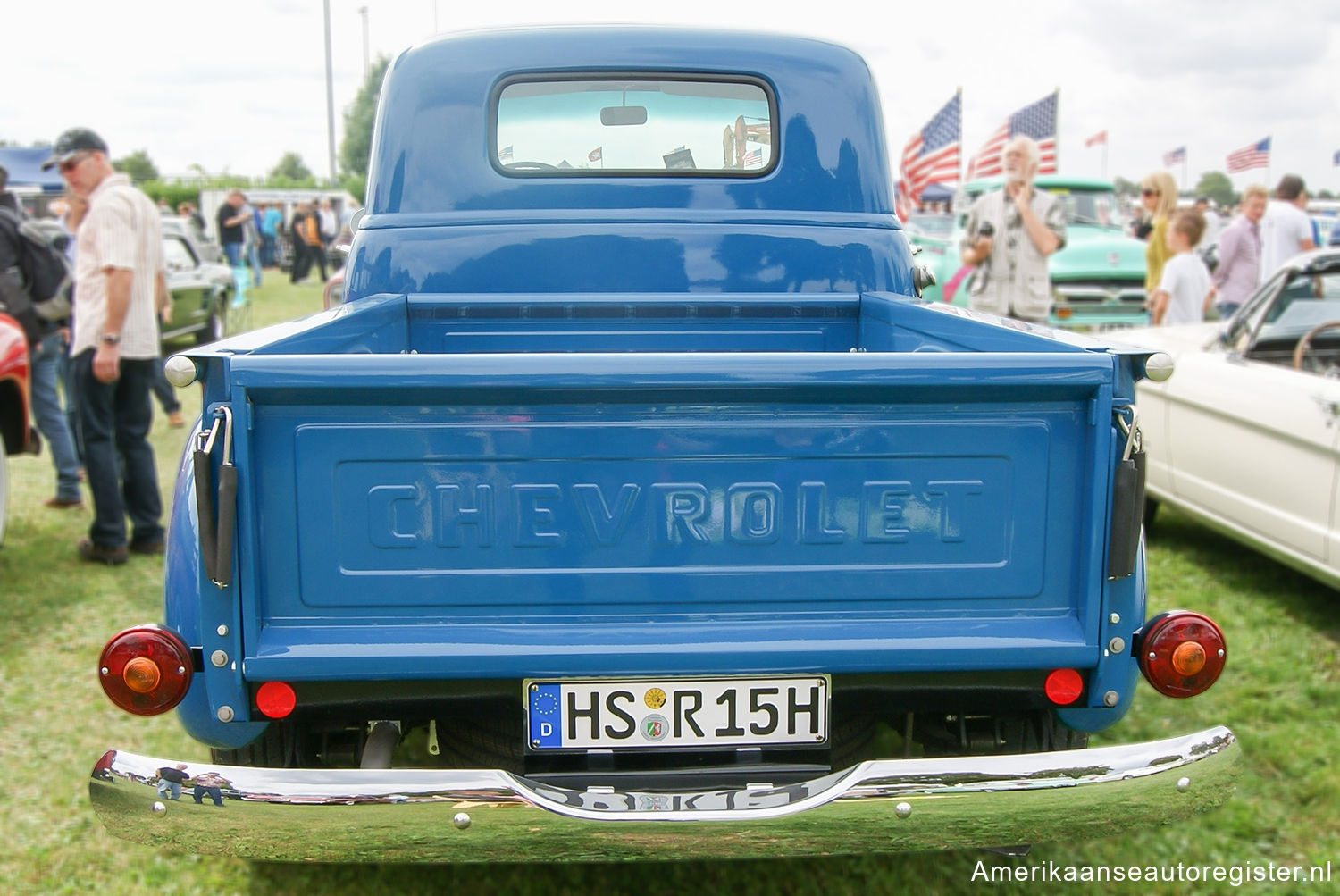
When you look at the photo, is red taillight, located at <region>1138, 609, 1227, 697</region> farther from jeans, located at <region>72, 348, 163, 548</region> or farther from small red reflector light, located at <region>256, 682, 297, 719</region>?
jeans, located at <region>72, 348, 163, 548</region>

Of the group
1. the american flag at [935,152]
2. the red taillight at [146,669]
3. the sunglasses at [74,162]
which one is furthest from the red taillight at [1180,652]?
the american flag at [935,152]

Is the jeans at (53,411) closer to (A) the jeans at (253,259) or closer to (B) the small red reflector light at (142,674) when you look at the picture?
(B) the small red reflector light at (142,674)

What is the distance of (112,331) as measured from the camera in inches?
196

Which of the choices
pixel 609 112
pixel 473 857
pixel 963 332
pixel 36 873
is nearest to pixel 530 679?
pixel 473 857

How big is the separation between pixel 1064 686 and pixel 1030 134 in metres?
13.9

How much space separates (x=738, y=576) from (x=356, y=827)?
0.85 m

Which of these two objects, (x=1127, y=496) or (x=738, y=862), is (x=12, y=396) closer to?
(x=738, y=862)

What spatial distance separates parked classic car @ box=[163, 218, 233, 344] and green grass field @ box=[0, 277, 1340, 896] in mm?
6827

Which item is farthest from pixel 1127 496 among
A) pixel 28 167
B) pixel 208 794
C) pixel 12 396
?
pixel 28 167

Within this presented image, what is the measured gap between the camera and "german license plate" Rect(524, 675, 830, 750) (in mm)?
2158

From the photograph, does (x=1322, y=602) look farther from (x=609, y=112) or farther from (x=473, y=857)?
(x=473, y=857)

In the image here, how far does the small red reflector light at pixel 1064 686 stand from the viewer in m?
2.21

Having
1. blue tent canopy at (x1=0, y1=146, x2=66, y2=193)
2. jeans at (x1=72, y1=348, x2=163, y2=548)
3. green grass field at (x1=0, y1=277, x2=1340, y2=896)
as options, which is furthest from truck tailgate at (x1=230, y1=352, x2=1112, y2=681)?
blue tent canopy at (x1=0, y1=146, x2=66, y2=193)

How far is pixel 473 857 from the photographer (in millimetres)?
1986
